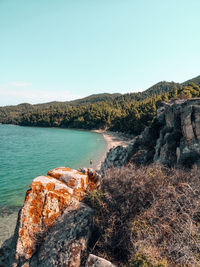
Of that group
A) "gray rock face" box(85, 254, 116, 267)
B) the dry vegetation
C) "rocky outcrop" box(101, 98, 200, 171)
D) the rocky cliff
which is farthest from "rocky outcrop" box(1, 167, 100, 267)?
"rocky outcrop" box(101, 98, 200, 171)

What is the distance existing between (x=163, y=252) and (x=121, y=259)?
3.99 ft

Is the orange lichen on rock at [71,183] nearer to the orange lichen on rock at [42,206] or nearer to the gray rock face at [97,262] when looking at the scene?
the orange lichen on rock at [42,206]

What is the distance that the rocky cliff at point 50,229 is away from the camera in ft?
14.2

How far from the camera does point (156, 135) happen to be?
18.9 metres

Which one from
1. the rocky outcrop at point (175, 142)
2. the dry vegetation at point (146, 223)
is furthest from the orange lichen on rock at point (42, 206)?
the rocky outcrop at point (175, 142)

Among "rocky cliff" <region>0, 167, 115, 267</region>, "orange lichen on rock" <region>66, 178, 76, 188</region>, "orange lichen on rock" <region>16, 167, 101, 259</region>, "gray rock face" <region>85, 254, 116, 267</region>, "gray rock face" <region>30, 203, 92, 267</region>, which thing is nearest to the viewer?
"gray rock face" <region>85, 254, 116, 267</region>

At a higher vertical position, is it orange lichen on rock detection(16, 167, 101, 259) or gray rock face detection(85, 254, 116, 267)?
orange lichen on rock detection(16, 167, 101, 259)

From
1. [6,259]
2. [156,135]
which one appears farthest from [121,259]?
[156,135]

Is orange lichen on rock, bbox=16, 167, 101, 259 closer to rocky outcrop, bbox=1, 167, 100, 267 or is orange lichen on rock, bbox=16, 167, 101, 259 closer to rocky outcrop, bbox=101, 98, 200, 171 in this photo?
rocky outcrop, bbox=1, 167, 100, 267

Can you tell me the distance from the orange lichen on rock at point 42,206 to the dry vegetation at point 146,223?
1.18m

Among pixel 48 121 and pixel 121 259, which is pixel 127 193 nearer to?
pixel 121 259

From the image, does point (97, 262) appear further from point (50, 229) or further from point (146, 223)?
point (50, 229)

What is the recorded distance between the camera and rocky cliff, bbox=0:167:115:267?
14.2 ft

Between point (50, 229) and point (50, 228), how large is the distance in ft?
0.12
